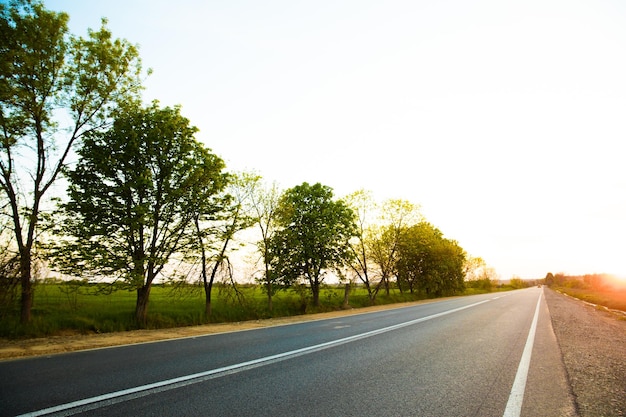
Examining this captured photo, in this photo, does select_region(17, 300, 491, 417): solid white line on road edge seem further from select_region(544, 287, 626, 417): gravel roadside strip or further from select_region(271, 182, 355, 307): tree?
select_region(271, 182, 355, 307): tree

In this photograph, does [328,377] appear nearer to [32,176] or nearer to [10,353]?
[10,353]

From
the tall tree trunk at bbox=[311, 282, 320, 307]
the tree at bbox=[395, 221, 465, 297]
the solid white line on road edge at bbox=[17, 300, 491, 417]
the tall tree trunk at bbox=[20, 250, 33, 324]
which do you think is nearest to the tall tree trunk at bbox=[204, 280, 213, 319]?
the tall tree trunk at bbox=[20, 250, 33, 324]

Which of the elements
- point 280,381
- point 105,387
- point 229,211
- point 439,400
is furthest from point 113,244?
point 439,400

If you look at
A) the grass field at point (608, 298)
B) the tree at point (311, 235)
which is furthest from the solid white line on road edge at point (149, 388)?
the grass field at point (608, 298)

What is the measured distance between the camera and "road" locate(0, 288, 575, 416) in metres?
4.12

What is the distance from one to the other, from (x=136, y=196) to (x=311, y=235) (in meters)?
14.4

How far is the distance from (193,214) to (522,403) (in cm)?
1462

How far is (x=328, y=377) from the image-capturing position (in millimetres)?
5527

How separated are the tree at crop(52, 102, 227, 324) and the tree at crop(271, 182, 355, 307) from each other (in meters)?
8.27

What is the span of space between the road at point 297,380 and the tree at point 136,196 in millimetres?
5965

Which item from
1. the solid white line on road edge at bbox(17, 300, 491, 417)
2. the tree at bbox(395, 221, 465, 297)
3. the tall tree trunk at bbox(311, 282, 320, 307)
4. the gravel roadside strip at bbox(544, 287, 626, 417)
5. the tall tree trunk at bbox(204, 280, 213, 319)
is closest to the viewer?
the solid white line on road edge at bbox(17, 300, 491, 417)

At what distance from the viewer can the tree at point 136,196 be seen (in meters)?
13.5

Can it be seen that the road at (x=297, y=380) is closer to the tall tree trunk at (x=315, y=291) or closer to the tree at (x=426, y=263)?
the tall tree trunk at (x=315, y=291)

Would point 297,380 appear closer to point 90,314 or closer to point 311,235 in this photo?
point 90,314
